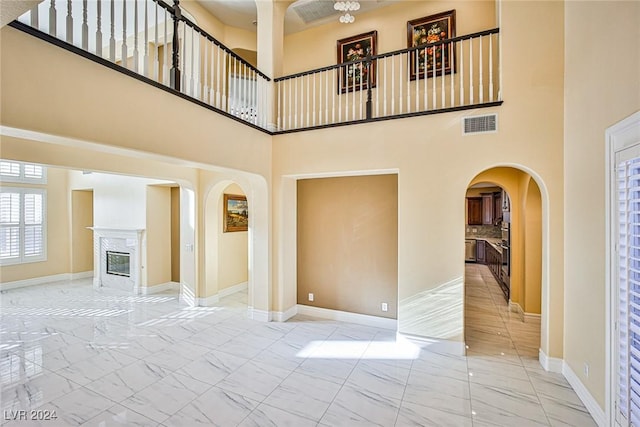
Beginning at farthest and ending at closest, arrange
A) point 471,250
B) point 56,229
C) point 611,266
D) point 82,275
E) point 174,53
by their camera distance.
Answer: point 471,250 → point 82,275 → point 56,229 → point 174,53 → point 611,266

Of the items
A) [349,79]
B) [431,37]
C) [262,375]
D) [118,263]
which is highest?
[431,37]

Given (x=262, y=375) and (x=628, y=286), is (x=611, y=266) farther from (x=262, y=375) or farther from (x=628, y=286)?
(x=262, y=375)

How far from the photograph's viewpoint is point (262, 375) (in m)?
3.15

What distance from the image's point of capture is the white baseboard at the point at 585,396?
7.73 feet

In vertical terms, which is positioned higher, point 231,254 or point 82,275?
point 231,254

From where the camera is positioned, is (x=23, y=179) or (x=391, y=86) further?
(x=23, y=179)

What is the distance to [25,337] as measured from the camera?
13.4 ft

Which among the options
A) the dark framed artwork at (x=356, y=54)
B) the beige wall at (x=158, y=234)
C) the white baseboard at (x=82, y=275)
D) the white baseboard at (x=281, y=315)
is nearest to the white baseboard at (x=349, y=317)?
the white baseboard at (x=281, y=315)

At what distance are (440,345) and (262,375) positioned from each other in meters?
2.24

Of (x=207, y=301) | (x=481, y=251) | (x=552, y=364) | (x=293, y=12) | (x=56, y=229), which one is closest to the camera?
(x=552, y=364)

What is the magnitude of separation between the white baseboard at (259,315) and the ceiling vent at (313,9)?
5351 mm

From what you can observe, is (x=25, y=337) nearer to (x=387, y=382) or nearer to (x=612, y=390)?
(x=387, y=382)

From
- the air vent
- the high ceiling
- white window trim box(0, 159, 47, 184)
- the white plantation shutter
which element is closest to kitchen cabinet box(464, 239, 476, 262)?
the air vent

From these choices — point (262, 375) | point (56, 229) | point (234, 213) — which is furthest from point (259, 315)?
point (56, 229)
